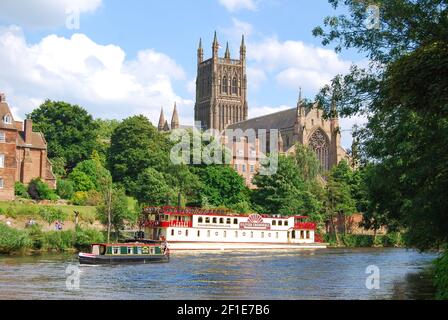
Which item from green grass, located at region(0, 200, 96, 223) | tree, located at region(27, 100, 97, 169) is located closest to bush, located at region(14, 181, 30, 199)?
green grass, located at region(0, 200, 96, 223)

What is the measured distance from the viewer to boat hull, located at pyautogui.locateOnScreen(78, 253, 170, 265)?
44.9 metres

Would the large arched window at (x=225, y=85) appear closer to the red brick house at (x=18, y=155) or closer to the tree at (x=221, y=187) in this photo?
the tree at (x=221, y=187)

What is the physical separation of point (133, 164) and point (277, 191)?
64.4 ft

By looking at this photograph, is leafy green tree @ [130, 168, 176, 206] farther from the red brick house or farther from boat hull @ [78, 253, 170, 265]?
boat hull @ [78, 253, 170, 265]

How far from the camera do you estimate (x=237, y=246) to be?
71.8 m

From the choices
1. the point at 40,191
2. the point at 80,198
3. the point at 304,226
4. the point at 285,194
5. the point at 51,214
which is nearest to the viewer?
the point at 51,214

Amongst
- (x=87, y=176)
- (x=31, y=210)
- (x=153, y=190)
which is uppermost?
(x=87, y=176)

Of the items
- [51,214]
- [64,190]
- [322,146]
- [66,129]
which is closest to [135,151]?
[66,129]

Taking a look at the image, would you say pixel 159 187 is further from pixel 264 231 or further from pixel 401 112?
pixel 401 112

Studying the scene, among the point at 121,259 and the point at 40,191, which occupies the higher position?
the point at 40,191

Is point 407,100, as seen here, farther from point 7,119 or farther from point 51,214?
point 7,119

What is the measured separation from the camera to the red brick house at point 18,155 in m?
66.1

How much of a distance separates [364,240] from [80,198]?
38935 mm
